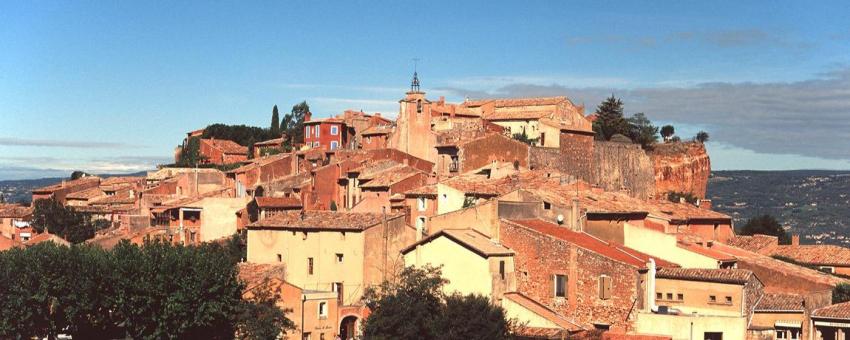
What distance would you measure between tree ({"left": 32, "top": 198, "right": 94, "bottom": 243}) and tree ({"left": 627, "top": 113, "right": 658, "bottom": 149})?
3695 centimetres

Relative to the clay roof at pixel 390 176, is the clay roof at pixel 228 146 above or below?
above

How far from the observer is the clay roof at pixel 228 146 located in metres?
83.6

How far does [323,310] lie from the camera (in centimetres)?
4125

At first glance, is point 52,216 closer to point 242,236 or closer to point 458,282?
point 242,236

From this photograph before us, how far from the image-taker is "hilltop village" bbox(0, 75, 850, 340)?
1492 inches

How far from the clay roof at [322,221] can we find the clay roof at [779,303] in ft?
48.3

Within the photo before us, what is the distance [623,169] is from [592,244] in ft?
100

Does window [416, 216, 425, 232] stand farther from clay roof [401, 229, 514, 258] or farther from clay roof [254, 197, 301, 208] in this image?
clay roof [254, 197, 301, 208]

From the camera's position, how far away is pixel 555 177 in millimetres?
54062

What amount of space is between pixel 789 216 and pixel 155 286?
106 m

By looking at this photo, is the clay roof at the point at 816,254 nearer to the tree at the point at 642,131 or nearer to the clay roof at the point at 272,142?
the tree at the point at 642,131

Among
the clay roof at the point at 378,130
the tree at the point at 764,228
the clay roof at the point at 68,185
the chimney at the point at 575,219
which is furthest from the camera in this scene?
the clay roof at the point at 68,185

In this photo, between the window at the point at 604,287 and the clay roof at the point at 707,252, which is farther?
the clay roof at the point at 707,252

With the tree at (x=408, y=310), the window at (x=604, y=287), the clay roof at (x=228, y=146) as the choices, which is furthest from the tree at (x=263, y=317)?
the clay roof at (x=228, y=146)
